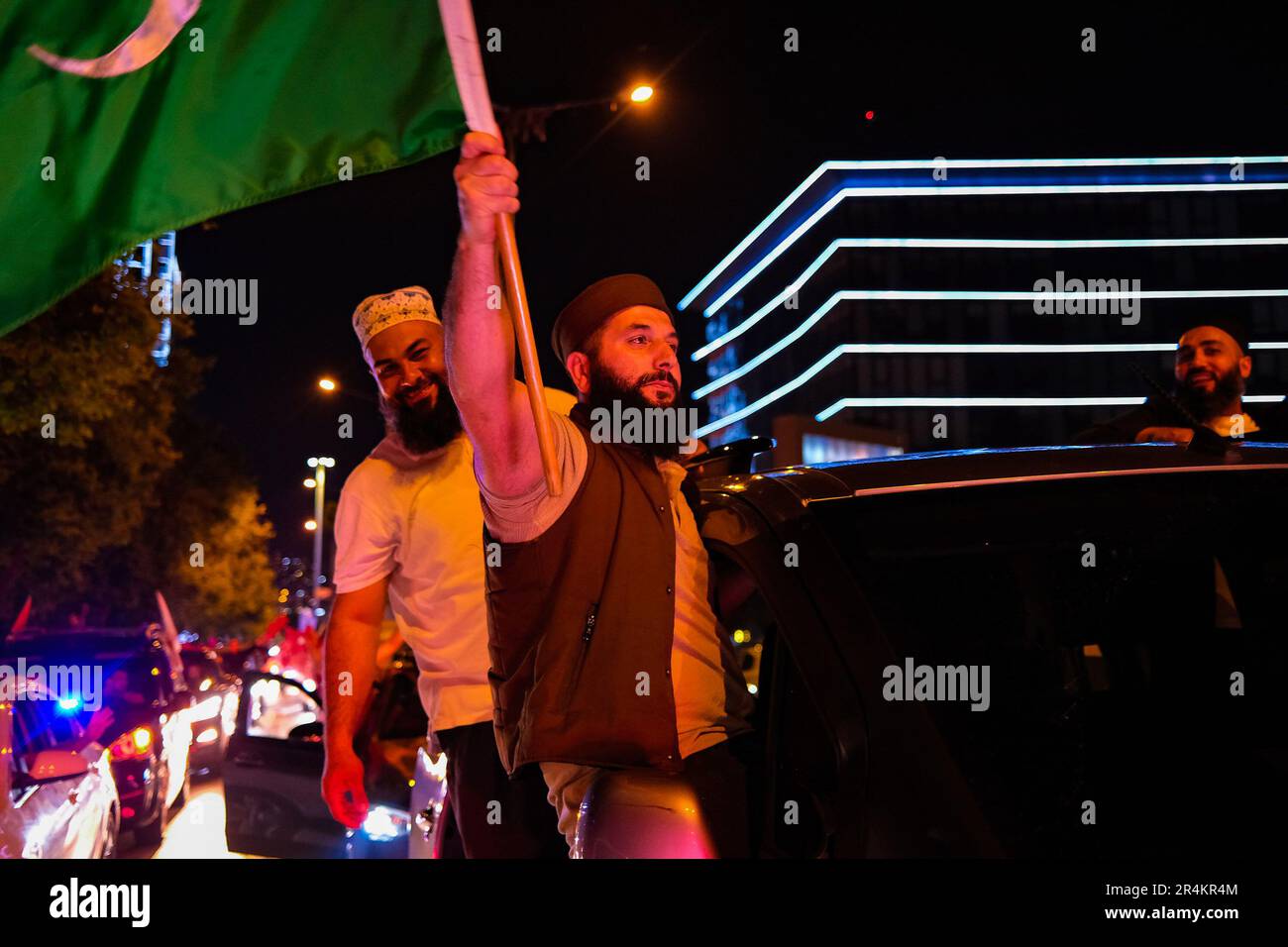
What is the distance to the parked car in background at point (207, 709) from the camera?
17281mm

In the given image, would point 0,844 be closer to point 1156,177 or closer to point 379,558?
point 379,558

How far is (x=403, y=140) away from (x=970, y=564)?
1.72 m

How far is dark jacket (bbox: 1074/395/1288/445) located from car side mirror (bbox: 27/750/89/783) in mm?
3846

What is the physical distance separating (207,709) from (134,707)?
614cm

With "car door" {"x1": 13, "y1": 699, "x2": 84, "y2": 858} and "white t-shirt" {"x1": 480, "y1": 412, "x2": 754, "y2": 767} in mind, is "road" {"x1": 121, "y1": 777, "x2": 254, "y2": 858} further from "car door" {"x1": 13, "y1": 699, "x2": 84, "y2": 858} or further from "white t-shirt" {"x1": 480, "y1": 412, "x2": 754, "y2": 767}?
"white t-shirt" {"x1": 480, "y1": 412, "x2": 754, "y2": 767}

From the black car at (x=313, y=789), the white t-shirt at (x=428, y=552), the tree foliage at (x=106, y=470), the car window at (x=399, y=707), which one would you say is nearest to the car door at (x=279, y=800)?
the black car at (x=313, y=789)

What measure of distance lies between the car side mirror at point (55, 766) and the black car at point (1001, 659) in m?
3.13

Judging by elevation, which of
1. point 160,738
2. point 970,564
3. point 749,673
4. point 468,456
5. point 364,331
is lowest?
point 160,738

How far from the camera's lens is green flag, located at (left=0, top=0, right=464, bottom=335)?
138 inches

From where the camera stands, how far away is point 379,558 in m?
4.80

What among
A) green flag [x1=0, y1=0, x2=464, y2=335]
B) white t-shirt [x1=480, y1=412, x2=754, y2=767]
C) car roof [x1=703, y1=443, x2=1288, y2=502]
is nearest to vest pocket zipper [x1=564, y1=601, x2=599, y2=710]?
white t-shirt [x1=480, y1=412, x2=754, y2=767]

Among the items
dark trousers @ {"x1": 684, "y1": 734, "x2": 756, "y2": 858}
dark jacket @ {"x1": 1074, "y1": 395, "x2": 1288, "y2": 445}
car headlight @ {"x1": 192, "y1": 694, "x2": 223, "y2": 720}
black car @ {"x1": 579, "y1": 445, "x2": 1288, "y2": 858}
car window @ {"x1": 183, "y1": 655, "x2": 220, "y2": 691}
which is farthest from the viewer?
car window @ {"x1": 183, "y1": 655, "x2": 220, "y2": 691}

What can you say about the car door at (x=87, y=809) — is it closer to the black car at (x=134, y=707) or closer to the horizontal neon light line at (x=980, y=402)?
the black car at (x=134, y=707)
